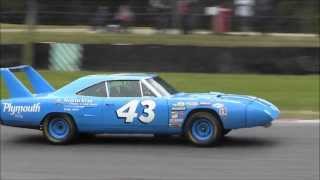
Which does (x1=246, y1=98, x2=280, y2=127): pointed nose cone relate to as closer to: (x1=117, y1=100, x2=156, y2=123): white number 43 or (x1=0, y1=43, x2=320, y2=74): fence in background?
(x1=117, y1=100, x2=156, y2=123): white number 43

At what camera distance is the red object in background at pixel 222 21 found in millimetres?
25953

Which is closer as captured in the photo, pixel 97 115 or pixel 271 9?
pixel 97 115

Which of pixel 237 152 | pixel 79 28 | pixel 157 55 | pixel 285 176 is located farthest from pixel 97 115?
pixel 79 28

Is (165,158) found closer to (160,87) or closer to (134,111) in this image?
(134,111)

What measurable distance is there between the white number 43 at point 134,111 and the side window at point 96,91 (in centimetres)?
48

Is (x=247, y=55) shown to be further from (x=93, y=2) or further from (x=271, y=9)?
(x=93, y=2)

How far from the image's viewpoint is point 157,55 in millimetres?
22266

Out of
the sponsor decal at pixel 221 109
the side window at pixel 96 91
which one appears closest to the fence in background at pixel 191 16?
the side window at pixel 96 91

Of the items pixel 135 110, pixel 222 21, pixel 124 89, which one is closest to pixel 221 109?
pixel 135 110

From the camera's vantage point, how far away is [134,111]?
36.6 ft

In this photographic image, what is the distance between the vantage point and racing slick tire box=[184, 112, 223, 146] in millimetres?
10945

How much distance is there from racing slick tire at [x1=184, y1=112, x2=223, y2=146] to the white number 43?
1.84 feet

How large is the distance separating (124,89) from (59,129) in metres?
1.20

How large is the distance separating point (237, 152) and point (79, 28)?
1616 cm
